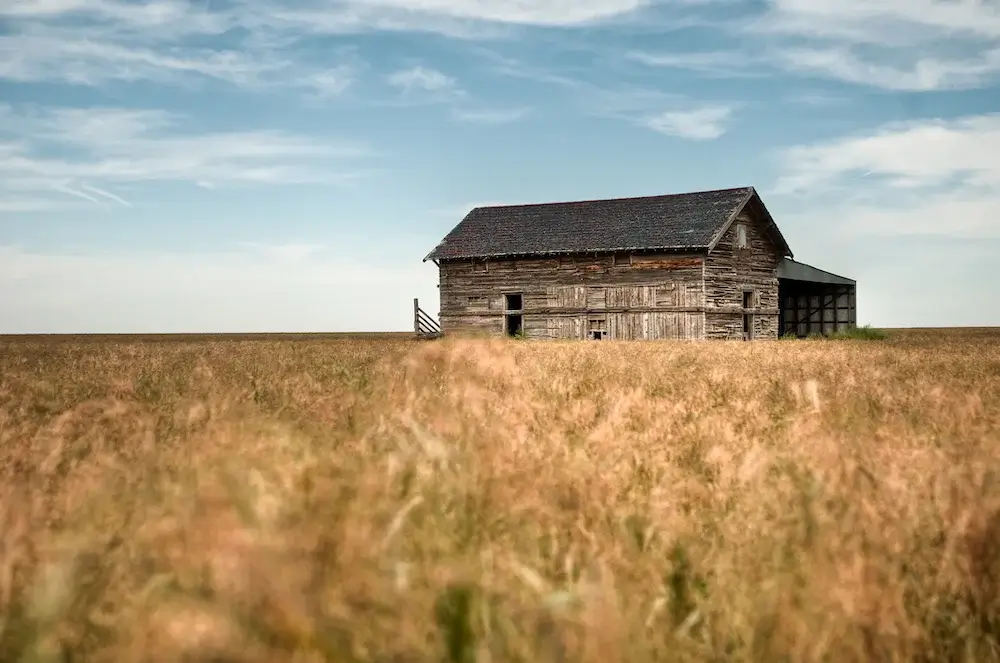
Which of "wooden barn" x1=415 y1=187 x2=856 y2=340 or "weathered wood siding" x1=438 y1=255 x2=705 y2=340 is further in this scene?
"wooden barn" x1=415 y1=187 x2=856 y2=340

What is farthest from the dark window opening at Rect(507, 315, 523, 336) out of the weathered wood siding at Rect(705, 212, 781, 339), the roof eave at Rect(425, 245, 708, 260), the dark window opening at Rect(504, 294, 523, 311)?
the weathered wood siding at Rect(705, 212, 781, 339)

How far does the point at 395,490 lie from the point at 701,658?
97cm

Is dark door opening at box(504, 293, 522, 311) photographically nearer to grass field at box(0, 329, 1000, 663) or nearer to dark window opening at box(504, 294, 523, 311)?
dark window opening at box(504, 294, 523, 311)

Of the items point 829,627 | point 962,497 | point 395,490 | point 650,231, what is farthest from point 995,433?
point 650,231

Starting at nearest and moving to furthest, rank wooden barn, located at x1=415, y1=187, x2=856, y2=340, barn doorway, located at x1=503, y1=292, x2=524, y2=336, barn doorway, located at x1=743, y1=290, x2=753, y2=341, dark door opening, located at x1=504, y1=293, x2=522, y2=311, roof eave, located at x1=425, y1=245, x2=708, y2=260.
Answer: roof eave, located at x1=425, y1=245, x2=708, y2=260, wooden barn, located at x1=415, y1=187, x2=856, y2=340, barn doorway, located at x1=743, y1=290, x2=753, y2=341, barn doorway, located at x1=503, y1=292, x2=524, y2=336, dark door opening, located at x1=504, y1=293, x2=522, y2=311

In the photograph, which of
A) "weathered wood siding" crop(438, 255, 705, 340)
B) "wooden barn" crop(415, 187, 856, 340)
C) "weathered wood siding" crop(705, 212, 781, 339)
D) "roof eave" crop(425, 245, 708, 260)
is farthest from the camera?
Answer: "weathered wood siding" crop(705, 212, 781, 339)

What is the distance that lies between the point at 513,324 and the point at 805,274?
13.4 m

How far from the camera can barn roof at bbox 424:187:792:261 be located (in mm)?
33625

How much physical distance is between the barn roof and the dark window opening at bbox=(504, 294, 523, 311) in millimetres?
1844

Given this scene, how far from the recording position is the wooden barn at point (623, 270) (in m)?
33.4

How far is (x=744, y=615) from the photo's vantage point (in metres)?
2.23

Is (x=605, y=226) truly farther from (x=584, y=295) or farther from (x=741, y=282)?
(x=741, y=282)

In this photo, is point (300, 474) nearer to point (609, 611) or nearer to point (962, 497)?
point (609, 611)

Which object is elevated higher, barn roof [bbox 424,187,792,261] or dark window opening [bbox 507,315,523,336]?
barn roof [bbox 424,187,792,261]
